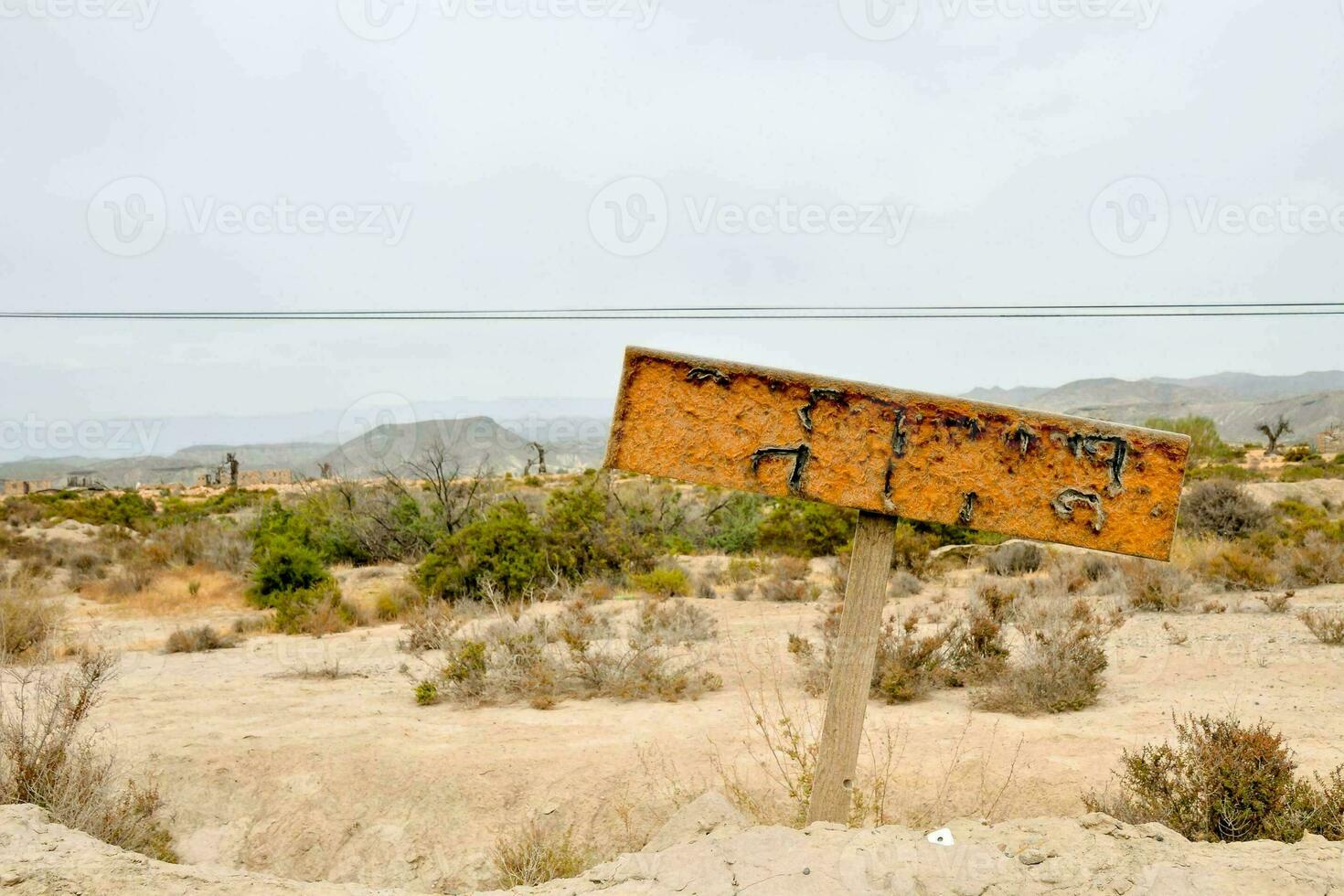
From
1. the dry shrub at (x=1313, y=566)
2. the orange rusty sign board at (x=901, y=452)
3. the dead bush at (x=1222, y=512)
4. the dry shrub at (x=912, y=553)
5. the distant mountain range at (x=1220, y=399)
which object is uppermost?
the distant mountain range at (x=1220, y=399)

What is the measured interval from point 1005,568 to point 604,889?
45.4ft

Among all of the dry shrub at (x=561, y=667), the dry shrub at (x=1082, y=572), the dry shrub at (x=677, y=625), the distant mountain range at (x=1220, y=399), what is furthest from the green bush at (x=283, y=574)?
the distant mountain range at (x=1220, y=399)

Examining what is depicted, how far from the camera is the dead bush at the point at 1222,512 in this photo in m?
17.2

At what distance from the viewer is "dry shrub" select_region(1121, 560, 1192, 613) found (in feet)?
37.3

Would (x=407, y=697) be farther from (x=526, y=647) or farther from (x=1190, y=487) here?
(x=1190, y=487)

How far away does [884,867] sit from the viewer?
357 cm

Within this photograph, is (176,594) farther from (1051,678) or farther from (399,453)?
(1051,678)

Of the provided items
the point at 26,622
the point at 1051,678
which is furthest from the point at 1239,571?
the point at 26,622

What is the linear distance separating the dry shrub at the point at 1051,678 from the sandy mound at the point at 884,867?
350cm

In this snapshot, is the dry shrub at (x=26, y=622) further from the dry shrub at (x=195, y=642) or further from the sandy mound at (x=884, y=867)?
the sandy mound at (x=884, y=867)

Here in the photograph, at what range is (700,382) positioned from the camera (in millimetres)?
3973

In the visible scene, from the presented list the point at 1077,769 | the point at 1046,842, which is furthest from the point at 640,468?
the point at 1077,769

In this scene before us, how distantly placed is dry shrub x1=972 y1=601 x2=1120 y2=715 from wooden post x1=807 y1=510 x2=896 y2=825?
4.01 metres

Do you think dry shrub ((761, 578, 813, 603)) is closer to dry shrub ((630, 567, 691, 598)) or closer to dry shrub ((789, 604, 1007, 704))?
dry shrub ((630, 567, 691, 598))
